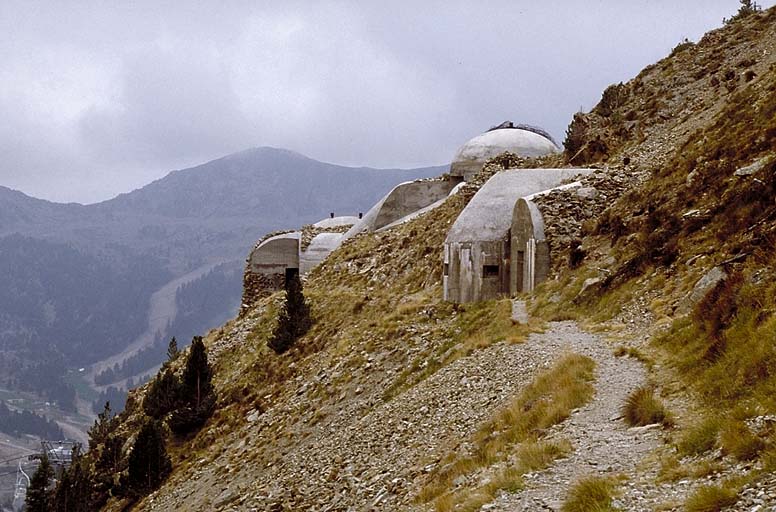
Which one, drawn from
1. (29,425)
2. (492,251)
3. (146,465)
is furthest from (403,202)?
(29,425)

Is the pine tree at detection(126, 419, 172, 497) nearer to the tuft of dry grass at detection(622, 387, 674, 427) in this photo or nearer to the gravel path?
the gravel path

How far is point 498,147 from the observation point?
1282 inches

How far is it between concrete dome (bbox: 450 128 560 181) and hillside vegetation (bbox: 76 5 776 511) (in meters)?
6.76

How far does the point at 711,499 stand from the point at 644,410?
2.43 metres

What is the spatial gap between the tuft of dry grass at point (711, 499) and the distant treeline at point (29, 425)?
141 metres

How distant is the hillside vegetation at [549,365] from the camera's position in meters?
7.06

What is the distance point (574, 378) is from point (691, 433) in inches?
111

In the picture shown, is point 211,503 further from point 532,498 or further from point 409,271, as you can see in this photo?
point 409,271

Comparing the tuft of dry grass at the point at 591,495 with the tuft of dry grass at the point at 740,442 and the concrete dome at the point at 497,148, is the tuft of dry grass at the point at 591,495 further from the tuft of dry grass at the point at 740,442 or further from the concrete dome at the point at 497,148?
the concrete dome at the point at 497,148

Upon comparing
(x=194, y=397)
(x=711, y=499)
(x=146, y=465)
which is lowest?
(x=146, y=465)

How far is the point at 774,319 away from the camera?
7.75 metres

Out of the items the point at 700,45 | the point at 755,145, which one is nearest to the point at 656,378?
the point at 755,145

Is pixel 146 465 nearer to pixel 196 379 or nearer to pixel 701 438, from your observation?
pixel 196 379

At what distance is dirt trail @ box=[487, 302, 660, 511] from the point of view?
257 inches
